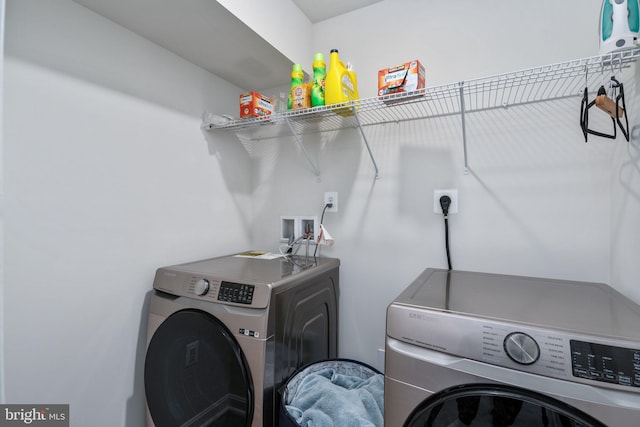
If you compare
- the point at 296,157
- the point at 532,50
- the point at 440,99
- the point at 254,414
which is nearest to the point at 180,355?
the point at 254,414

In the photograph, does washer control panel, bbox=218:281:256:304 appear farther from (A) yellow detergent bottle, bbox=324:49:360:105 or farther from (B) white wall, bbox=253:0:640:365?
(A) yellow detergent bottle, bbox=324:49:360:105

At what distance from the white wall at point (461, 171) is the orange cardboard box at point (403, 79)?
365 millimetres

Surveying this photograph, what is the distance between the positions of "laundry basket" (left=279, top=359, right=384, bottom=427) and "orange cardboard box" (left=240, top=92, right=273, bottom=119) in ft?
4.45

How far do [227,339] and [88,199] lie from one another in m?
0.87

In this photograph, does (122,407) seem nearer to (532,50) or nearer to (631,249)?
(631,249)

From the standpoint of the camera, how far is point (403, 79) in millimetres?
1213

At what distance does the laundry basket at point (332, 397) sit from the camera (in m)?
1.08

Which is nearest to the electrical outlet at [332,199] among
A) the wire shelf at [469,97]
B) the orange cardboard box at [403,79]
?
the wire shelf at [469,97]

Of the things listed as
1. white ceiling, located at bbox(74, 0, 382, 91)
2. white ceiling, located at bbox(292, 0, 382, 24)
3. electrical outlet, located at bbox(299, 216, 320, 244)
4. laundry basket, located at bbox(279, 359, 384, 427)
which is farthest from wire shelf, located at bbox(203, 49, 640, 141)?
laundry basket, located at bbox(279, 359, 384, 427)

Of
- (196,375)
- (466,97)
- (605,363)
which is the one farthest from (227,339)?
(466,97)

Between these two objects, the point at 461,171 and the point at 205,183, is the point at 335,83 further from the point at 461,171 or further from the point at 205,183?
the point at 205,183

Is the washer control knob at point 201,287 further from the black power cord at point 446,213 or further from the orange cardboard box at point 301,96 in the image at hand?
the black power cord at point 446,213

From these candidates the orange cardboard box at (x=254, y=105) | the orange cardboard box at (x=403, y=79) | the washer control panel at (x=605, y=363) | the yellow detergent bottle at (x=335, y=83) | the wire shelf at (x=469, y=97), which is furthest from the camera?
the orange cardboard box at (x=254, y=105)

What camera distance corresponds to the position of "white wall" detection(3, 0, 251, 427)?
3.48 ft
